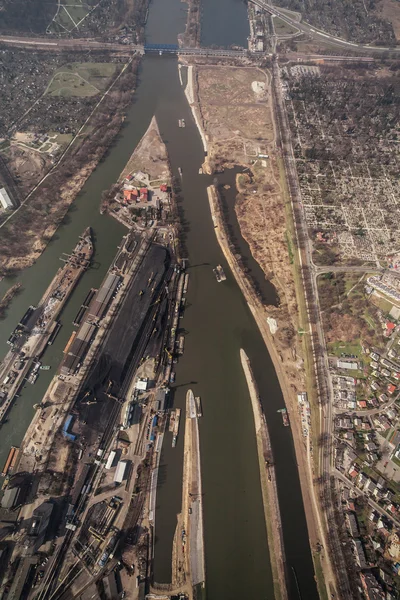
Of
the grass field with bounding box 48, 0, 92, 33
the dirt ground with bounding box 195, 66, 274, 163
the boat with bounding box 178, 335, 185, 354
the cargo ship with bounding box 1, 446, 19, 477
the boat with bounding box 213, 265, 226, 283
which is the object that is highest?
the grass field with bounding box 48, 0, 92, 33

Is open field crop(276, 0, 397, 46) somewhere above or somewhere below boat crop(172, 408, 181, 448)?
above

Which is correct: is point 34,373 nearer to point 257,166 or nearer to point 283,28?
point 257,166

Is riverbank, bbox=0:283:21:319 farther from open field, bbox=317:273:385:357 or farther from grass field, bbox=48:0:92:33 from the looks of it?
grass field, bbox=48:0:92:33

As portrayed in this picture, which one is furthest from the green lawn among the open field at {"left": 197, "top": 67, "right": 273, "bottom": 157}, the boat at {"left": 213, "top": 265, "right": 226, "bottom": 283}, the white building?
the white building

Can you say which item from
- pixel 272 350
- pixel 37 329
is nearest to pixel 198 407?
pixel 272 350

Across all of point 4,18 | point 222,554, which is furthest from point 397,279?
point 4,18

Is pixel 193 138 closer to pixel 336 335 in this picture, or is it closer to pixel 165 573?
pixel 336 335

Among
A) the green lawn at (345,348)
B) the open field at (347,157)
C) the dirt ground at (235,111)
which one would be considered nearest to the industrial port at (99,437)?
the green lawn at (345,348)
